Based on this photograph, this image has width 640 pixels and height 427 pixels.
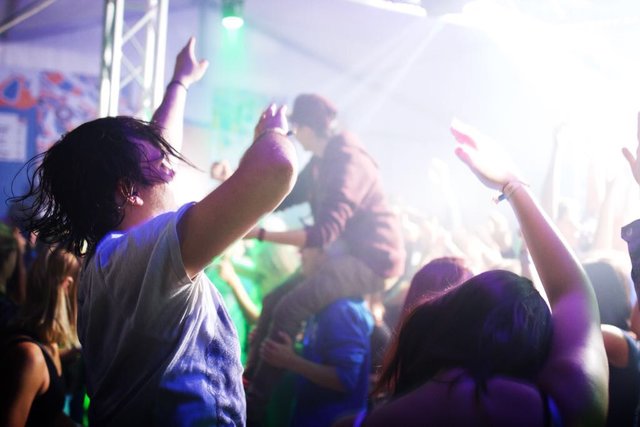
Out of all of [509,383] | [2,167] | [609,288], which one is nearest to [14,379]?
[509,383]

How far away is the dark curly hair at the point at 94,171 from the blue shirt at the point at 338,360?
158 centimetres

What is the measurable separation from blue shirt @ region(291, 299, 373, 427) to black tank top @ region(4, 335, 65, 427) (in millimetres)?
1129

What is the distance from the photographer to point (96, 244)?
1.40 metres

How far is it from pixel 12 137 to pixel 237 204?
7.65 meters

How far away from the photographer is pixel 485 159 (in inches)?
50.9

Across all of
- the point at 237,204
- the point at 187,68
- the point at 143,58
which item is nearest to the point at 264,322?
the point at 187,68

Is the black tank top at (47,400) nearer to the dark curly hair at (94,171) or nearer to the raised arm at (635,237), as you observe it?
the dark curly hair at (94,171)

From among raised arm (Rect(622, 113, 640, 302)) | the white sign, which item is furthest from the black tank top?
the white sign

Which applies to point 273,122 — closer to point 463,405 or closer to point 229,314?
point 229,314

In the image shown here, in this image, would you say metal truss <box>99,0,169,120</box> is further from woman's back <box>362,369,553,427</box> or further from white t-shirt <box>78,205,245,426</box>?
woman's back <box>362,369,553,427</box>

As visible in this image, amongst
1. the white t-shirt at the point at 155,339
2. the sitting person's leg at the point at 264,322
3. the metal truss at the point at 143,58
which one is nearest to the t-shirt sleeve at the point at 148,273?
the white t-shirt at the point at 155,339

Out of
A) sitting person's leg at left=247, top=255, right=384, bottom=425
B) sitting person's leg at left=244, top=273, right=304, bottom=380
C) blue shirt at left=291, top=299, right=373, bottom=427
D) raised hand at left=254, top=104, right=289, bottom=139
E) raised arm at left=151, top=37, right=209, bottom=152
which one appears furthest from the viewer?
sitting person's leg at left=244, top=273, right=304, bottom=380

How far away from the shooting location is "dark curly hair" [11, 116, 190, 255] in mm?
1297

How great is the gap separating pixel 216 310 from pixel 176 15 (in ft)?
24.9
